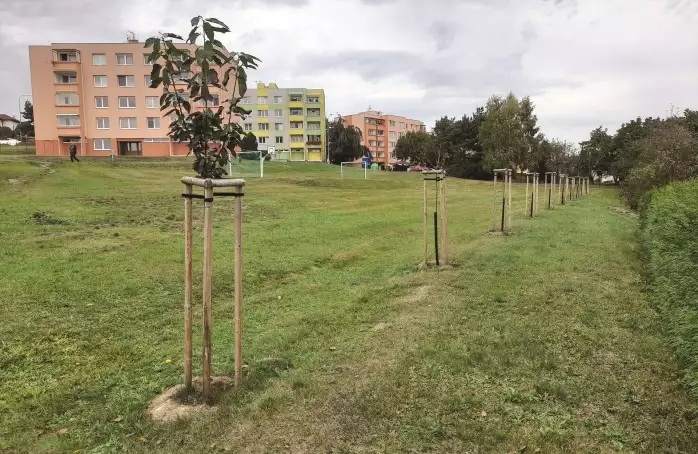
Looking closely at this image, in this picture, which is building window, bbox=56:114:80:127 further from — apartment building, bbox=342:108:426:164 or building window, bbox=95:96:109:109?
apartment building, bbox=342:108:426:164

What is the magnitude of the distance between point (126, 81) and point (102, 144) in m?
7.41

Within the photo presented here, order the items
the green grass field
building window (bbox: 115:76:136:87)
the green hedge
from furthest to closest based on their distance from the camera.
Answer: building window (bbox: 115:76:136:87) < the green hedge < the green grass field

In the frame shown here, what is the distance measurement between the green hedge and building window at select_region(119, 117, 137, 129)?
5655 cm

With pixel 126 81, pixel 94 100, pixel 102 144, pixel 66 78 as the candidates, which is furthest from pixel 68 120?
pixel 126 81

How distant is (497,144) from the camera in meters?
56.2

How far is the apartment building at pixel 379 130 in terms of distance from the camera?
366 ft

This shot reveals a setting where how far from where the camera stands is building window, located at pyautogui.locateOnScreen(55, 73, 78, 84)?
55156 mm

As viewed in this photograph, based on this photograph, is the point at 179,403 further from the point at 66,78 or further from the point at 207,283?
the point at 66,78

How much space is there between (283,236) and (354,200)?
13003 millimetres

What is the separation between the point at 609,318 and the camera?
6375mm

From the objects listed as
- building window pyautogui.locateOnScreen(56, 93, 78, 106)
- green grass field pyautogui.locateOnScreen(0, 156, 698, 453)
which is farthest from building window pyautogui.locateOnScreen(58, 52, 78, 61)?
green grass field pyautogui.locateOnScreen(0, 156, 698, 453)

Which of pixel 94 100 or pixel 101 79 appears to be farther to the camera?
pixel 94 100

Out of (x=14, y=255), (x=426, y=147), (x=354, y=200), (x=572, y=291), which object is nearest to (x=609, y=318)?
(x=572, y=291)

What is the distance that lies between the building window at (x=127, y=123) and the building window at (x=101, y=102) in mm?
2168
